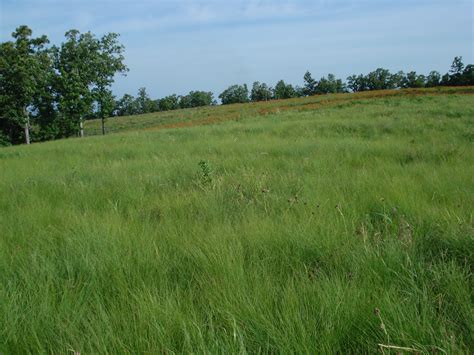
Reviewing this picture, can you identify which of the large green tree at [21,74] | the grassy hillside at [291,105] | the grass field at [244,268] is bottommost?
the grass field at [244,268]

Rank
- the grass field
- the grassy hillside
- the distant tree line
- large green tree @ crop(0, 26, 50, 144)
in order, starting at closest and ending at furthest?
the grass field < the grassy hillside < large green tree @ crop(0, 26, 50, 144) < the distant tree line

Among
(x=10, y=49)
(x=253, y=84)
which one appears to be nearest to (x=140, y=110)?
(x=253, y=84)

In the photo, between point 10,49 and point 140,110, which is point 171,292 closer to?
point 10,49

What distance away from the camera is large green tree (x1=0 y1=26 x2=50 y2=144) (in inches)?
1203

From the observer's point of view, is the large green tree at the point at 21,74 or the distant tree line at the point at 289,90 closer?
the large green tree at the point at 21,74

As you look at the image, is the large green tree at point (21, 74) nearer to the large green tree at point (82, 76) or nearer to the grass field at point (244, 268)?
the large green tree at point (82, 76)

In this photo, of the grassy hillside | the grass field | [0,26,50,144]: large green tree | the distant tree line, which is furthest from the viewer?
the distant tree line

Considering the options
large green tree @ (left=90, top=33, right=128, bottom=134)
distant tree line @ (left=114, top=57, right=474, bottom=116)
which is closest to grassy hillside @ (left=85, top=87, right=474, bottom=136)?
large green tree @ (left=90, top=33, right=128, bottom=134)

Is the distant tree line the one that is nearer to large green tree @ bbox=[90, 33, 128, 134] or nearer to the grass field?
large green tree @ bbox=[90, 33, 128, 134]

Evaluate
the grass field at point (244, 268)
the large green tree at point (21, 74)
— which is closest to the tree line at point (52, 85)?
the large green tree at point (21, 74)

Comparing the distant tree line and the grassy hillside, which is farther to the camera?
the distant tree line

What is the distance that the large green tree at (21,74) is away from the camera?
30562 millimetres

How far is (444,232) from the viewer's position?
7.15ft

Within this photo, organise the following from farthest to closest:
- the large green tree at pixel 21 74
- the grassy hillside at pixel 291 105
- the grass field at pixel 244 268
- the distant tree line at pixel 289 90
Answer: the distant tree line at pixel 289 90
the large green tree at pixel 21 74
the grassy hillside at pixel 291 105
the grass field at pixel 244 268
